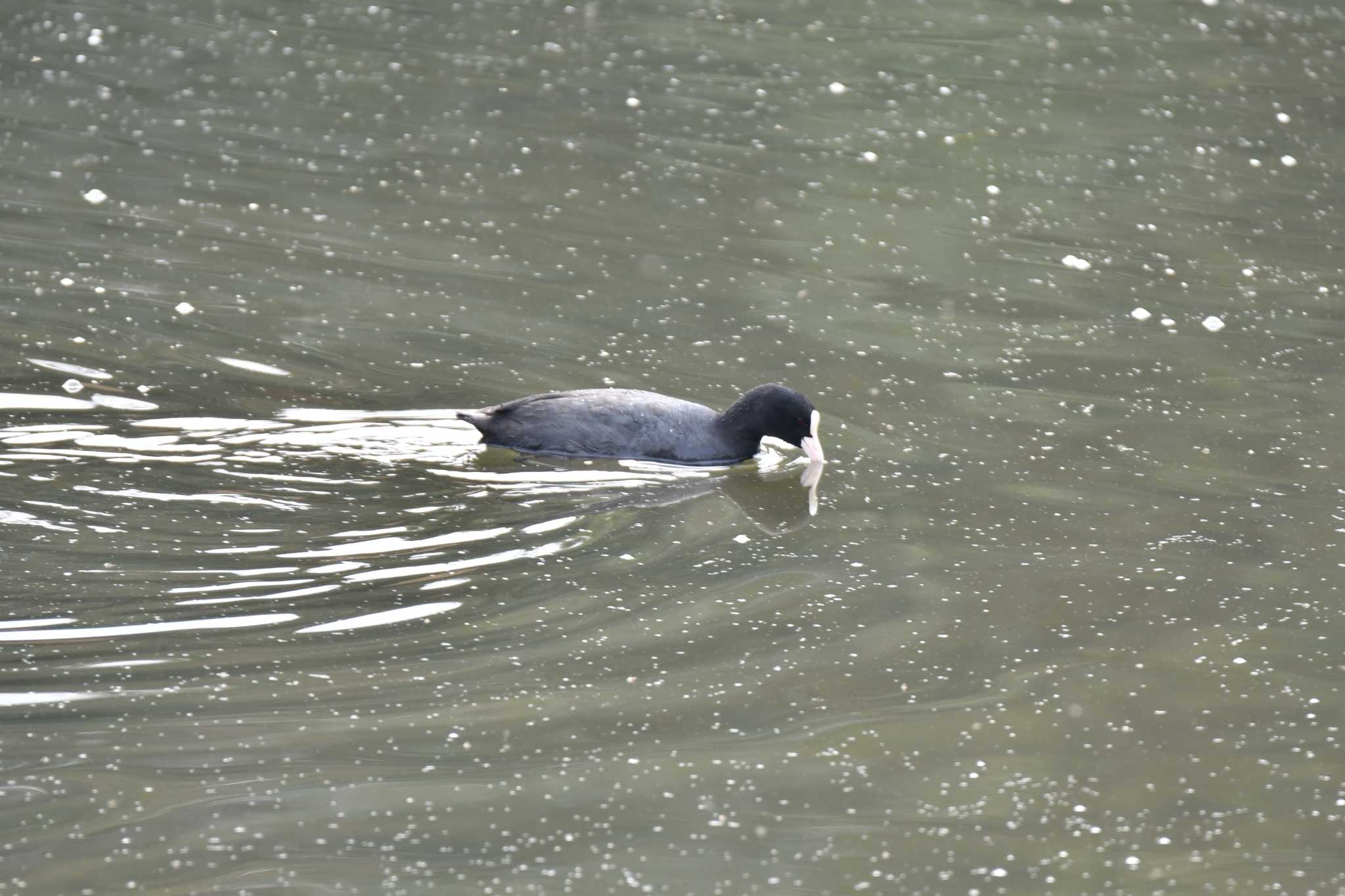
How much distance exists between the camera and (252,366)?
29.0 feet

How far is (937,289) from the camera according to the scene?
10.8 meters

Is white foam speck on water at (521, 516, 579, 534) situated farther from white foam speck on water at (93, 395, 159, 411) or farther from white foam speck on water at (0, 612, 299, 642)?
white foam speck on water at (93, 395, 159, 411)

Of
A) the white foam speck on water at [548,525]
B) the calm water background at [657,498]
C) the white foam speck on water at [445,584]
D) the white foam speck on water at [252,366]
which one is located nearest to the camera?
the calm water background at [657,498]

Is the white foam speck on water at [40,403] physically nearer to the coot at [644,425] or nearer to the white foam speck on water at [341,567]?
the coot at [644,425]

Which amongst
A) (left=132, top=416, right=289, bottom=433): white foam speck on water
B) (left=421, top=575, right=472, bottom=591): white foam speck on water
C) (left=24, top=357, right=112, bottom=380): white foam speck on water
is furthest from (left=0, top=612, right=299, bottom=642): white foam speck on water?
(left=24, top=357, right=112, bottom=380): white foam speck on water

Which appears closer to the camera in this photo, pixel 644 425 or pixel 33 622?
pixel 33 622

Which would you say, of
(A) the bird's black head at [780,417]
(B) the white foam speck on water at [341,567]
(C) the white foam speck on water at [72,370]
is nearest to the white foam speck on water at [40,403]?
(C) the white foam speck on water at [72,370]

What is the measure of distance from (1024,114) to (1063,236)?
139 inches

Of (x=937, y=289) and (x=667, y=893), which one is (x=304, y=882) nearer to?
(x=667, y=893)

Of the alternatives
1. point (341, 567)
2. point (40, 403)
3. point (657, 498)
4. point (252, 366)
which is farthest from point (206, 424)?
point (657, 498)

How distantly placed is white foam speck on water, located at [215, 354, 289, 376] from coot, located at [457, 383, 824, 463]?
4.06 ft

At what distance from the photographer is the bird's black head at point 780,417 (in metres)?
8.09

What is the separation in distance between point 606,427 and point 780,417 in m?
0.80

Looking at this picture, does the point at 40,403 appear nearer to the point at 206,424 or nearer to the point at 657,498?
the point at 206,424
